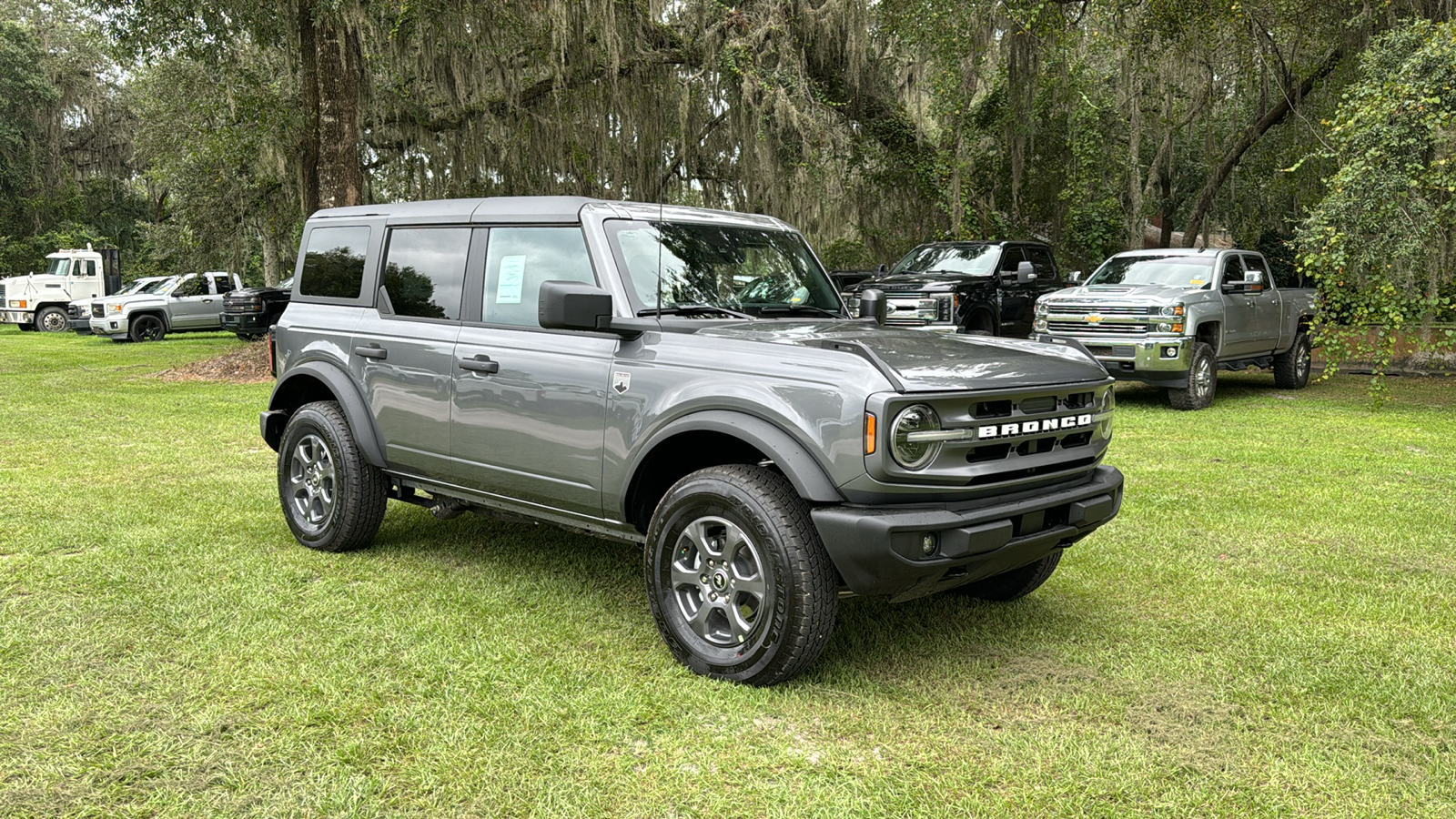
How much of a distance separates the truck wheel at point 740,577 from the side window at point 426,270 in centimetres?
181

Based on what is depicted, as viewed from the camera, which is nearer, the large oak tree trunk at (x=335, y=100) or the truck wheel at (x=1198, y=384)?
the truck wheel at (x=1198, y=384)

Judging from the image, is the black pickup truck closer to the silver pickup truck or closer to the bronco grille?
the silver pickup truck

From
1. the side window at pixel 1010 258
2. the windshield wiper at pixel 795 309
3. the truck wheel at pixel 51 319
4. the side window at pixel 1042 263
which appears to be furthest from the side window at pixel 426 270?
the truck wheel at pixel 51 319

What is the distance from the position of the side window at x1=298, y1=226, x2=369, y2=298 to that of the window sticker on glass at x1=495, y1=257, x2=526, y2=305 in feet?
3.72

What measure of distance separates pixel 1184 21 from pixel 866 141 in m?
6.09

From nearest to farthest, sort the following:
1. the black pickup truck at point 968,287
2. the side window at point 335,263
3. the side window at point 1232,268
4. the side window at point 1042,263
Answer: the side window at point 335,263
the side window at point 1232,268
the black pickup truck at point 968,287
the side window at point 1042,263

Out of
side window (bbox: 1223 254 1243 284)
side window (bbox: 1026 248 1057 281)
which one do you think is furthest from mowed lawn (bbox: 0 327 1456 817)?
side window (bbox: 1026 248 1057 281)

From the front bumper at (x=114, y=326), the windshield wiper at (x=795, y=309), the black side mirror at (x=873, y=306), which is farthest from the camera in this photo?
the front bumper at (x=114, y=326)

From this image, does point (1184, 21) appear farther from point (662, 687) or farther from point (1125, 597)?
point (662, 687)

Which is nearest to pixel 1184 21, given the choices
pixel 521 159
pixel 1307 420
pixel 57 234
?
pixel 1307 420

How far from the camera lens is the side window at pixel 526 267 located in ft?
15.3

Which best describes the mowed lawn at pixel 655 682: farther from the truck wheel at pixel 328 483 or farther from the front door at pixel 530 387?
the front door at pixel 530 387

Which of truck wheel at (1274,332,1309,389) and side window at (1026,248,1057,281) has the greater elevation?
side window at (1026,248,1057,281)

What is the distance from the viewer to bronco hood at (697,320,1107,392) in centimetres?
369
